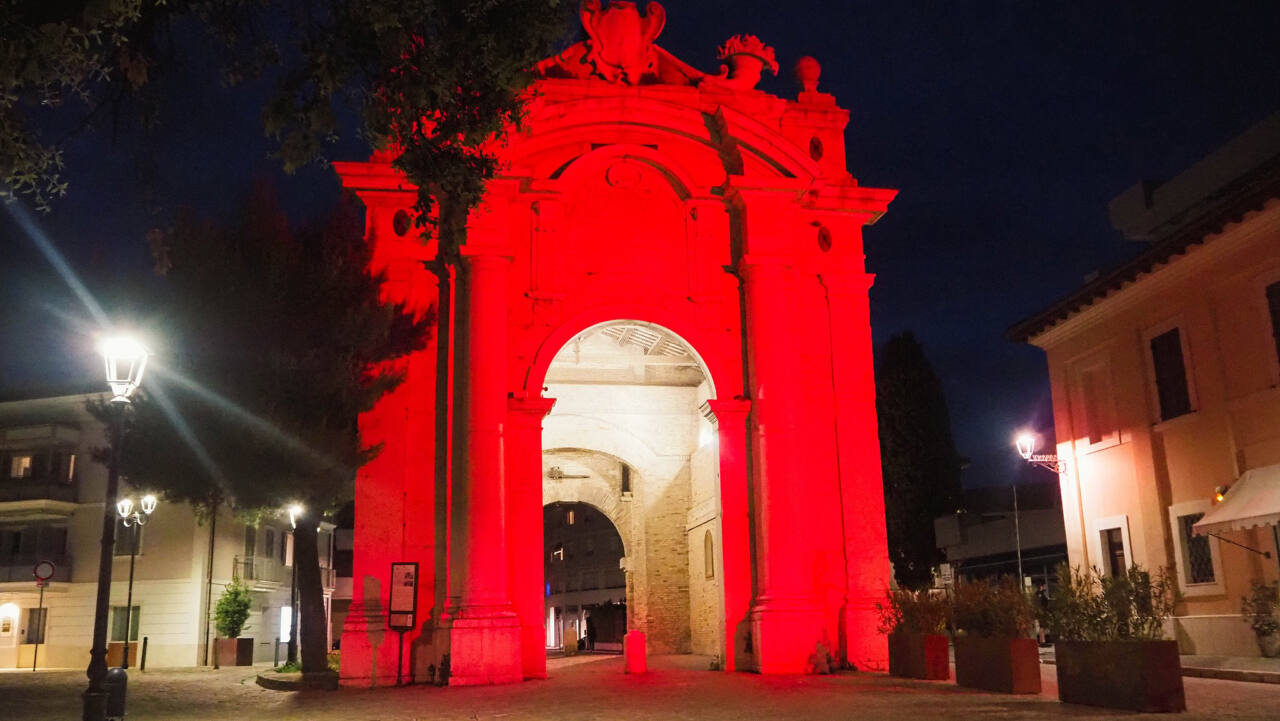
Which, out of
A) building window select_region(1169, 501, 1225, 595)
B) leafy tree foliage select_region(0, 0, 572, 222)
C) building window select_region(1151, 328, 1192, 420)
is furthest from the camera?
building window select_region(1151, 328, 1192, 420)

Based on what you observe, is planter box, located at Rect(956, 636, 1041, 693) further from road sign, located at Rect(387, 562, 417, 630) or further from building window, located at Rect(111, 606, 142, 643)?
building window, located at Rect(111, 606, 142, 643)

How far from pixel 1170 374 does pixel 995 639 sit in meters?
9.72

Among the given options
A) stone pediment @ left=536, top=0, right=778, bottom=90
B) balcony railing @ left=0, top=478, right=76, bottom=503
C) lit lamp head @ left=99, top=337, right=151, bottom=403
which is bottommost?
lit lamp head @ left=99, top=337, right=151, bottom=403

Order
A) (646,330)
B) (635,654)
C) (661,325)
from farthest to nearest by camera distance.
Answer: (646,330)
(661,325)
(635,654)

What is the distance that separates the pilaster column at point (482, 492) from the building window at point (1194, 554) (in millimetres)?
12098

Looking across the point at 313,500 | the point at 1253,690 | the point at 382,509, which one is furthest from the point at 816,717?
the point at 313,500

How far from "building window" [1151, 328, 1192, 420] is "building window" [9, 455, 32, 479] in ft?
109

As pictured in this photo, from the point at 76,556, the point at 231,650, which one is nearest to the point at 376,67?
the point at 231,650

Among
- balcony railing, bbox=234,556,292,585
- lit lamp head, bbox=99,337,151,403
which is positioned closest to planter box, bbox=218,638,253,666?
balcony railing, bbox=234,556,292,585

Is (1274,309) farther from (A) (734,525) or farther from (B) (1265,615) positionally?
(A) (734,525)

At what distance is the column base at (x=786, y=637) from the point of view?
16656 millimetres

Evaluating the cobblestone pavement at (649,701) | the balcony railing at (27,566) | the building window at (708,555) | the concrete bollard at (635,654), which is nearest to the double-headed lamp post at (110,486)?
the cobblestone pavement at (649,701)

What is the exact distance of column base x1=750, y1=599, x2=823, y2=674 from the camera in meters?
16.7

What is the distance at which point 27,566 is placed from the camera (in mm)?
33219
